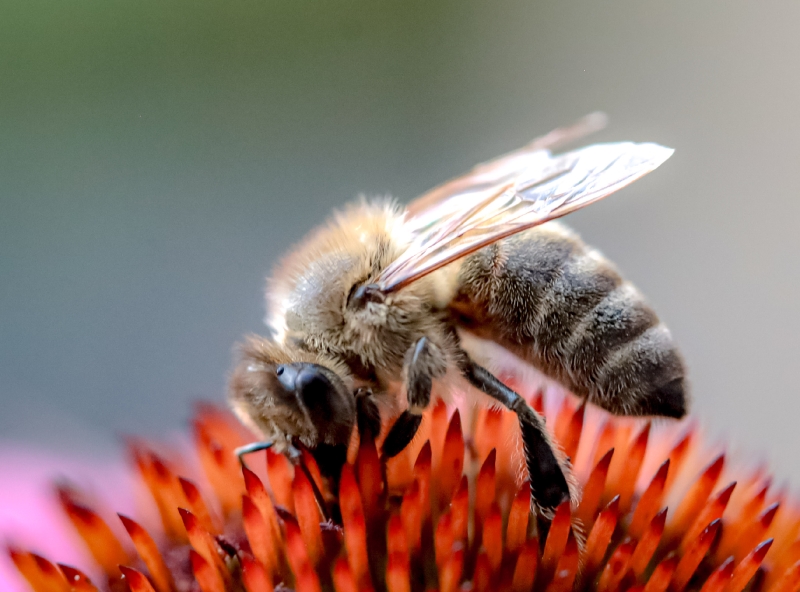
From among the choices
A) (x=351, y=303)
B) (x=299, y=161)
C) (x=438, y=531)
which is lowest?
(x=438, y=531)

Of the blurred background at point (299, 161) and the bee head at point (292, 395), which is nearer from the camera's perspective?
the bee head at point (292, 395)

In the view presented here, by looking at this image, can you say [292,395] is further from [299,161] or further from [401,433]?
[299,161]

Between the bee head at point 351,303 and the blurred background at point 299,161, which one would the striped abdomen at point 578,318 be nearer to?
the bee head at point 351,303

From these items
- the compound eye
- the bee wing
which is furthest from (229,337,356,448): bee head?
the bee wing

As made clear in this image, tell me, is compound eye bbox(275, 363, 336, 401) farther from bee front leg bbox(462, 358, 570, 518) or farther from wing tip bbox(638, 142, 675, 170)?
wing tip bbox(638, 142, 675, 170)

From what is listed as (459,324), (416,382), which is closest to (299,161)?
(459,324)

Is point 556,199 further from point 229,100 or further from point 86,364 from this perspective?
point 229,100

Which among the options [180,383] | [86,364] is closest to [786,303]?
[180,383]

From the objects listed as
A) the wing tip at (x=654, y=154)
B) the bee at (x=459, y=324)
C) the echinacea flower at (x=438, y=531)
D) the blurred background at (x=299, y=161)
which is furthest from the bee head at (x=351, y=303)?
the blurred background at (x=299, y=161)
